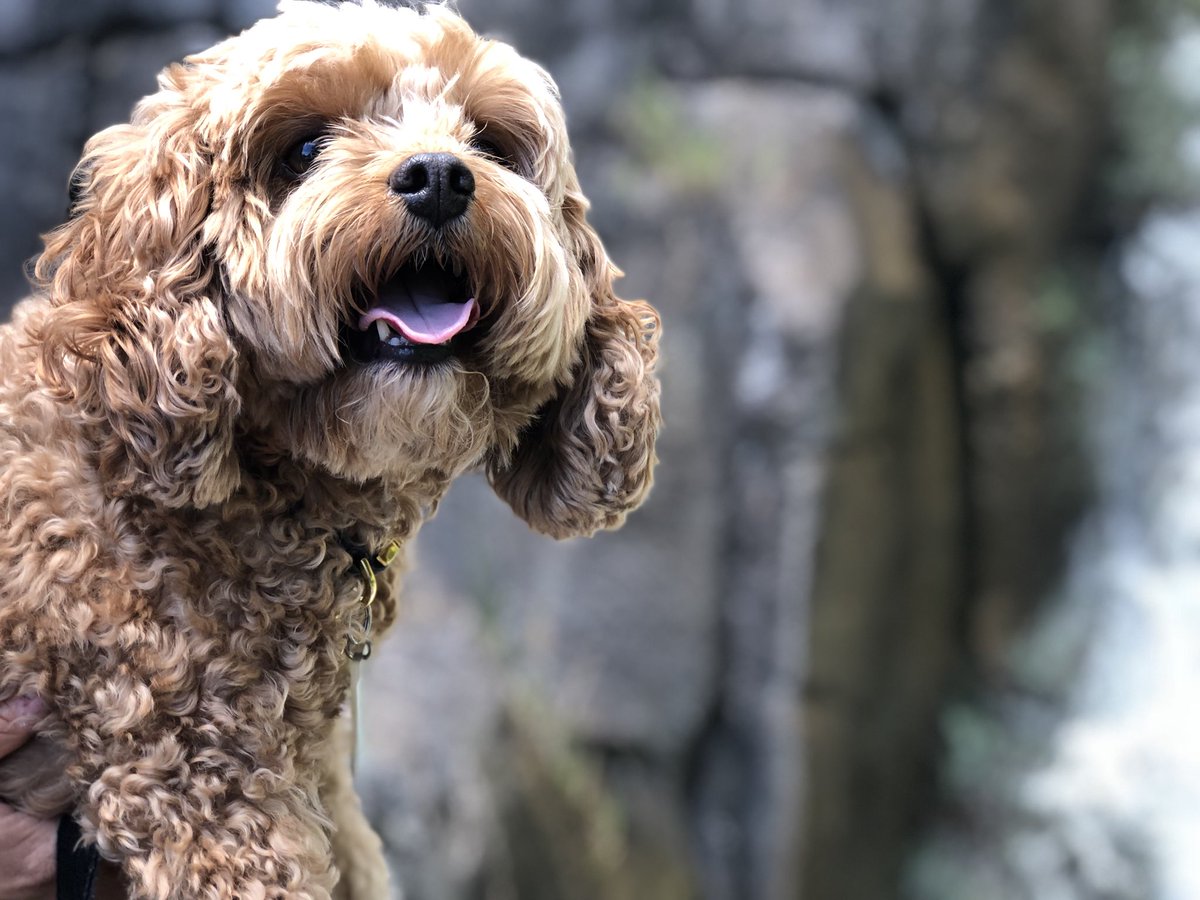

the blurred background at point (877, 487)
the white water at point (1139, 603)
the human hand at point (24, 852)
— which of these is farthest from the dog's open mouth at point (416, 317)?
the white water at point (1139, 603)

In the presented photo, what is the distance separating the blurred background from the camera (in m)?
5.30

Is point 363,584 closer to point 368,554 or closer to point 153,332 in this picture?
point 368,554

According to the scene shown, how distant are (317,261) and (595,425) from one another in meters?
0.54

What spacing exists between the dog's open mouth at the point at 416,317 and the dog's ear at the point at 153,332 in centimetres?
20

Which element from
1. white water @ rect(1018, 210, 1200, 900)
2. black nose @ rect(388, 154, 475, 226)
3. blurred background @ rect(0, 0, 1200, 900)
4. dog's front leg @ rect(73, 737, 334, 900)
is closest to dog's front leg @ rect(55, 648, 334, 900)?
dog's front leg @ rect(73, 737, 334, 900)

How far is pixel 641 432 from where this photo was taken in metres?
1.95

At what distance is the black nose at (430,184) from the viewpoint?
1621 mm

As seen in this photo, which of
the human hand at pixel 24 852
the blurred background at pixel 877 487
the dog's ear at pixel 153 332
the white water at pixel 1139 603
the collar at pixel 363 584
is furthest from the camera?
the white water at pixel 1139 603


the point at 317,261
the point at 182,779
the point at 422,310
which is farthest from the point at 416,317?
the point at 182,779

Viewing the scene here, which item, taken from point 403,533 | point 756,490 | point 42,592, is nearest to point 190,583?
point 42,592

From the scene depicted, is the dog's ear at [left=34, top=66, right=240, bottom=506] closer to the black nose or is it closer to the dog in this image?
the dog

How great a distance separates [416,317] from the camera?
5.69 feet

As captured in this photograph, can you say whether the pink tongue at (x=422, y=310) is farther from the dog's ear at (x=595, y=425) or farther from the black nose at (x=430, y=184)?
the dog's ear at (x=595, y=425)

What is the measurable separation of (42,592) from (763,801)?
4.41 meters
